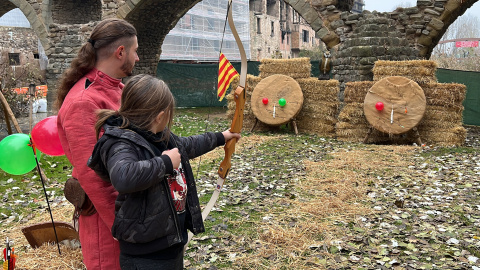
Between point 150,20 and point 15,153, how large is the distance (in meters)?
14.9

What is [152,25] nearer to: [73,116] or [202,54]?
[202,54]

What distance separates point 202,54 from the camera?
31719 mm

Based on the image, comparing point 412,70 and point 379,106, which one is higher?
point 412,70

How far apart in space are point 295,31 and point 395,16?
35872 mm

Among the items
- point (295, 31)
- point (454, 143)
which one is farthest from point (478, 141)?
point (295, 31)

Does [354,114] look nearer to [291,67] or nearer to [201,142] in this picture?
[291,67]

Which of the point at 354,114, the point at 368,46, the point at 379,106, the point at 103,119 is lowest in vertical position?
the point at 354,114

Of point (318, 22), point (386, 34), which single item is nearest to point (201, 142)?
point (386, 34)

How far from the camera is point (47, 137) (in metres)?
3.46

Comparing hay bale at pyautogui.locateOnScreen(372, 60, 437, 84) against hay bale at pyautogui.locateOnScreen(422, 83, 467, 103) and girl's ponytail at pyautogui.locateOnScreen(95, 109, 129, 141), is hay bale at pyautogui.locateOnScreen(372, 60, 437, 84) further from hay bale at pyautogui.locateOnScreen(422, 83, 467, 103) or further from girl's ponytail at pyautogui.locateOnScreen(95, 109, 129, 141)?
girl's ponytail at pyautogui.locateOnScreen(95, 109, 129, 141)

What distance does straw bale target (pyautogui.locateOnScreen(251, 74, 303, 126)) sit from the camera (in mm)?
10891

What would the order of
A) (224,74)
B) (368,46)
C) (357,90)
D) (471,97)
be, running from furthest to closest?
(471,97), (368,46), (357,90), (224,74)

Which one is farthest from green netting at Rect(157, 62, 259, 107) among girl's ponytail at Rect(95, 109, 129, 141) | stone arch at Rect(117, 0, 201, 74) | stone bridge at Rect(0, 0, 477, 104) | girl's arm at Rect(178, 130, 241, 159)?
girl's ponytail at Rect(95, 109, 129, 141)

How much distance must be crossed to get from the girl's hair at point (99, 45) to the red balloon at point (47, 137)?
147cm
